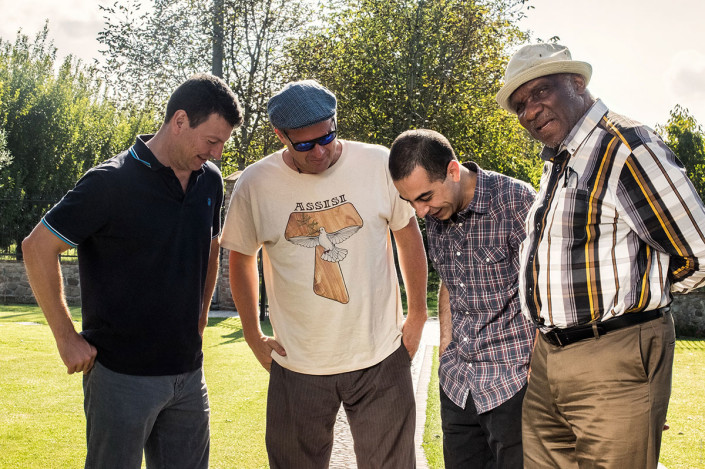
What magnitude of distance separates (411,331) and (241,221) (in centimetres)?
99

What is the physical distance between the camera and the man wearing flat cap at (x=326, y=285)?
10.7 ft

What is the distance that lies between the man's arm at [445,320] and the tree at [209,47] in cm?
1878

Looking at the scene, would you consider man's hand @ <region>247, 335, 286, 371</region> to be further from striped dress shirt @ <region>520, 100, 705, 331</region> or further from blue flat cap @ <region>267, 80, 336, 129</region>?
striped dress shirt @ <region>520, 100, 705, 331</region>

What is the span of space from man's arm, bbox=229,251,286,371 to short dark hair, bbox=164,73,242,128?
711 mm

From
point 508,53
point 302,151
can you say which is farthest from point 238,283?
point 508,53

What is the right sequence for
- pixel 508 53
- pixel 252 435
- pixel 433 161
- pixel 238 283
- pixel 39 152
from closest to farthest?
pixel 433 161, pixel 238 283, pixel 252 435, pixel 39 152, pixel 508 53

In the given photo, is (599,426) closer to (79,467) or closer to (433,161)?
(433,161)

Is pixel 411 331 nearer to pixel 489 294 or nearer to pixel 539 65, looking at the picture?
pixel 489 294

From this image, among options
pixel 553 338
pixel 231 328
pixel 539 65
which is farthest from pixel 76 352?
pixel 231 328

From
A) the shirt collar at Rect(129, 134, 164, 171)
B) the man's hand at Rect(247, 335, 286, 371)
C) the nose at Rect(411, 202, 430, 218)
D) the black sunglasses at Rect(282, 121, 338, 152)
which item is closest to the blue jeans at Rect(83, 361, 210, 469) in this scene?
the man's hand at Rect(247, 335, 286, 371)

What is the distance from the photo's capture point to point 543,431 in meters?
2.89

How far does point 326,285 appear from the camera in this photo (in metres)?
3.27

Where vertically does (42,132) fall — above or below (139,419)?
above

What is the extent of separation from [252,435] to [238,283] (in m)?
2.59
